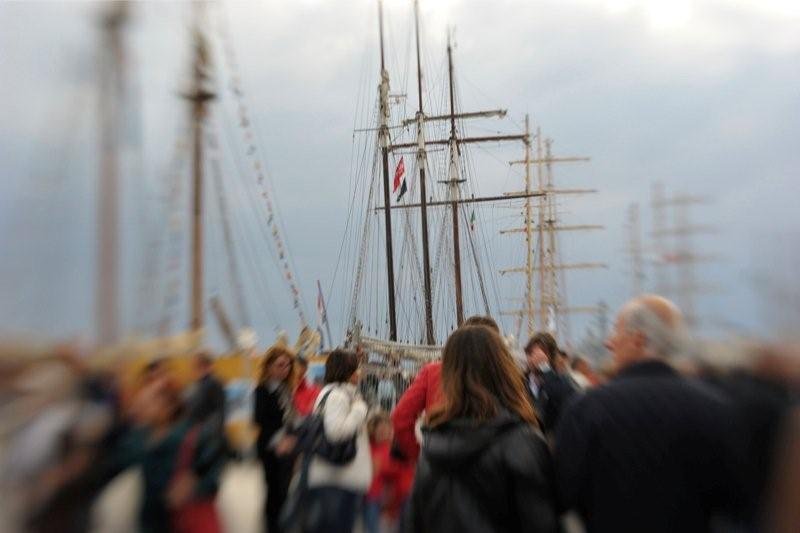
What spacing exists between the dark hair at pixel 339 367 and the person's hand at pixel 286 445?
577 millimetres

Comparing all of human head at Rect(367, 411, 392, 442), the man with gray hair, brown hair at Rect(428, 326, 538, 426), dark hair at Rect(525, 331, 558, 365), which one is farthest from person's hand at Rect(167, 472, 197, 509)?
dark hair at Rect(525, 331, 558, 365)

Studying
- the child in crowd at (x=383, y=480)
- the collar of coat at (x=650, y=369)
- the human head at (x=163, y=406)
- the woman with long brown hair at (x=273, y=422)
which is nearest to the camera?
the collar of coat at (x=650, y=369)

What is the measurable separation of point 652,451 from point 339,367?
357 centimetres

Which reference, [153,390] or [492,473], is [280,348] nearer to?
[153,390]

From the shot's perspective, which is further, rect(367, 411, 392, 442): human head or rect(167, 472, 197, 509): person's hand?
rect(367, 411, 392, 442): human head

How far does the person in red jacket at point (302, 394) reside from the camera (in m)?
8.16

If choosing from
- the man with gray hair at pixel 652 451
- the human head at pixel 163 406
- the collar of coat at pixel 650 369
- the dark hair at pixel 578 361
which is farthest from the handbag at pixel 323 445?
the dark hair at pixel 578 361

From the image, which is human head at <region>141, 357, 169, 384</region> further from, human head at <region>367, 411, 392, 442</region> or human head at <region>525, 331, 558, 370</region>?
human head at <region>525, 331, 558, 370</region>

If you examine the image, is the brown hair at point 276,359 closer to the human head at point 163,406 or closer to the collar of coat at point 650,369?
the human head at point 163,406

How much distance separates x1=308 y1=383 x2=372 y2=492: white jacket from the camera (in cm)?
651

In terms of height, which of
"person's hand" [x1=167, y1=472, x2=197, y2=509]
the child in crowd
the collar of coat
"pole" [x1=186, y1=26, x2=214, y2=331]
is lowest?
the child in crowd

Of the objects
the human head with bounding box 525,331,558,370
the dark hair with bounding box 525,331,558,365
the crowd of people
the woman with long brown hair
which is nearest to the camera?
the crowd of people

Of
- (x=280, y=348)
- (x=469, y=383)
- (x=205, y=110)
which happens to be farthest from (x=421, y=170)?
(x=469, y=383)

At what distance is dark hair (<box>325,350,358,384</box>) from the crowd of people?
4.27ft
